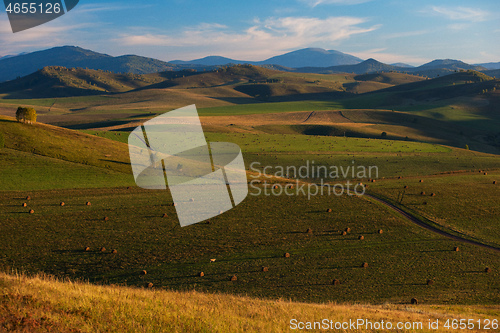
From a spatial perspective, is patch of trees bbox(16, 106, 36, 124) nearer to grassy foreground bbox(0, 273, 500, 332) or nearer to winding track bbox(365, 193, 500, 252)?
grassy foreground bbox(0, 273, 500, 332)

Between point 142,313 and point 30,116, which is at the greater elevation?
point 30,116

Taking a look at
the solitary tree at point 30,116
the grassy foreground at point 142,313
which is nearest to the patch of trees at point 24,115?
the solitary tree at point 30,116

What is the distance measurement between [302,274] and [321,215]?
14.7 m

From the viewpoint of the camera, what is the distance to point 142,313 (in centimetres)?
1423

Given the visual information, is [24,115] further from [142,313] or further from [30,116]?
[142,313]

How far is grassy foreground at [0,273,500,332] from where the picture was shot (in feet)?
41.4

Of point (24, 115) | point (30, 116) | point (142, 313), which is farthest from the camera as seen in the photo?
point (30, 116)

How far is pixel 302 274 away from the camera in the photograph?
27.8 metres

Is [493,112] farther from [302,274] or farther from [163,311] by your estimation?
[163,311]

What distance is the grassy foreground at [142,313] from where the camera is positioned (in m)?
12.6

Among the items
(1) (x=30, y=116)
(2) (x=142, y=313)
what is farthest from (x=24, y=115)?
(2) (x=142, y=313)

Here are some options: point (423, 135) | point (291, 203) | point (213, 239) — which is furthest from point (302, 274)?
point (423, 135)

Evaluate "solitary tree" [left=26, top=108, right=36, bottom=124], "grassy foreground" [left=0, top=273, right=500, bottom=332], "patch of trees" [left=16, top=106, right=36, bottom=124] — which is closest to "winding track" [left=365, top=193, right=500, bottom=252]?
"grassy foreground" [left=0, top=273, right=500, bottom=332]

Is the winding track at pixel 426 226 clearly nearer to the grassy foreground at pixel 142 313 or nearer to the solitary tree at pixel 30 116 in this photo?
the grassy foreground at pixel 142 313
